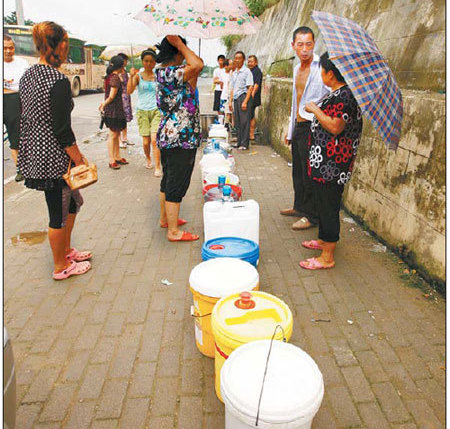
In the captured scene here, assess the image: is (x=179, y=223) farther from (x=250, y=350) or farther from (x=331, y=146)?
(x=250, y=350)

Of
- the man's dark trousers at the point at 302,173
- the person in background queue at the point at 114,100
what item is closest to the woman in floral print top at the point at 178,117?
the man's dark trousers at the point at 302,173

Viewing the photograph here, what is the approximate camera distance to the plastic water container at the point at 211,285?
2379 mm

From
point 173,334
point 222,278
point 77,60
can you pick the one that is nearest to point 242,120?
point 173,334

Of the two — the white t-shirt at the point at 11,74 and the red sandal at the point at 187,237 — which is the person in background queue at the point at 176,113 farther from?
the white t-shirt at the point at 11,74

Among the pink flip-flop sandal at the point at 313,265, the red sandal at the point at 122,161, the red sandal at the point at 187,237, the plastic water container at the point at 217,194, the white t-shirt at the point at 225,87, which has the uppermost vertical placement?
the white t-shirt at the point at 225,87

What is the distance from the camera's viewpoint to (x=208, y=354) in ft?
8.68

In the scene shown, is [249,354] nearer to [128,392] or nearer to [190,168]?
[128,392]

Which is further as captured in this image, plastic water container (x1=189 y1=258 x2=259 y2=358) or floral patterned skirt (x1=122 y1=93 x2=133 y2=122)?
floral patterned skirt (x1=122 y1=93 x2=133 y2=122)

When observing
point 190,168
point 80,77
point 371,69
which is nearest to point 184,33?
point 190,168

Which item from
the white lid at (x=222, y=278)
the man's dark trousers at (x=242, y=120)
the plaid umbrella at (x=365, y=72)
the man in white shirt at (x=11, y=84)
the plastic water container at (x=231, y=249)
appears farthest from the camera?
the man's dark trousers at (x=242, y=120)

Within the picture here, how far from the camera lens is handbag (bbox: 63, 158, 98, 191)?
312cm

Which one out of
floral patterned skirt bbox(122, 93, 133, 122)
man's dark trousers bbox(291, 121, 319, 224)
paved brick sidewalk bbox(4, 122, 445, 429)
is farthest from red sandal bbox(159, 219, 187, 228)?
floral patterned skirt bbox(122, 93, 133, 122)

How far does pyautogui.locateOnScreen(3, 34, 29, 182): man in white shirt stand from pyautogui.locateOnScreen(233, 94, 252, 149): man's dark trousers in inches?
187

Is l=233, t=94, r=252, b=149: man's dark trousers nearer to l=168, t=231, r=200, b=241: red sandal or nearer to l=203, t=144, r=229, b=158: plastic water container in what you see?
l=203, t=144, r=229, b=158: plastic water container
